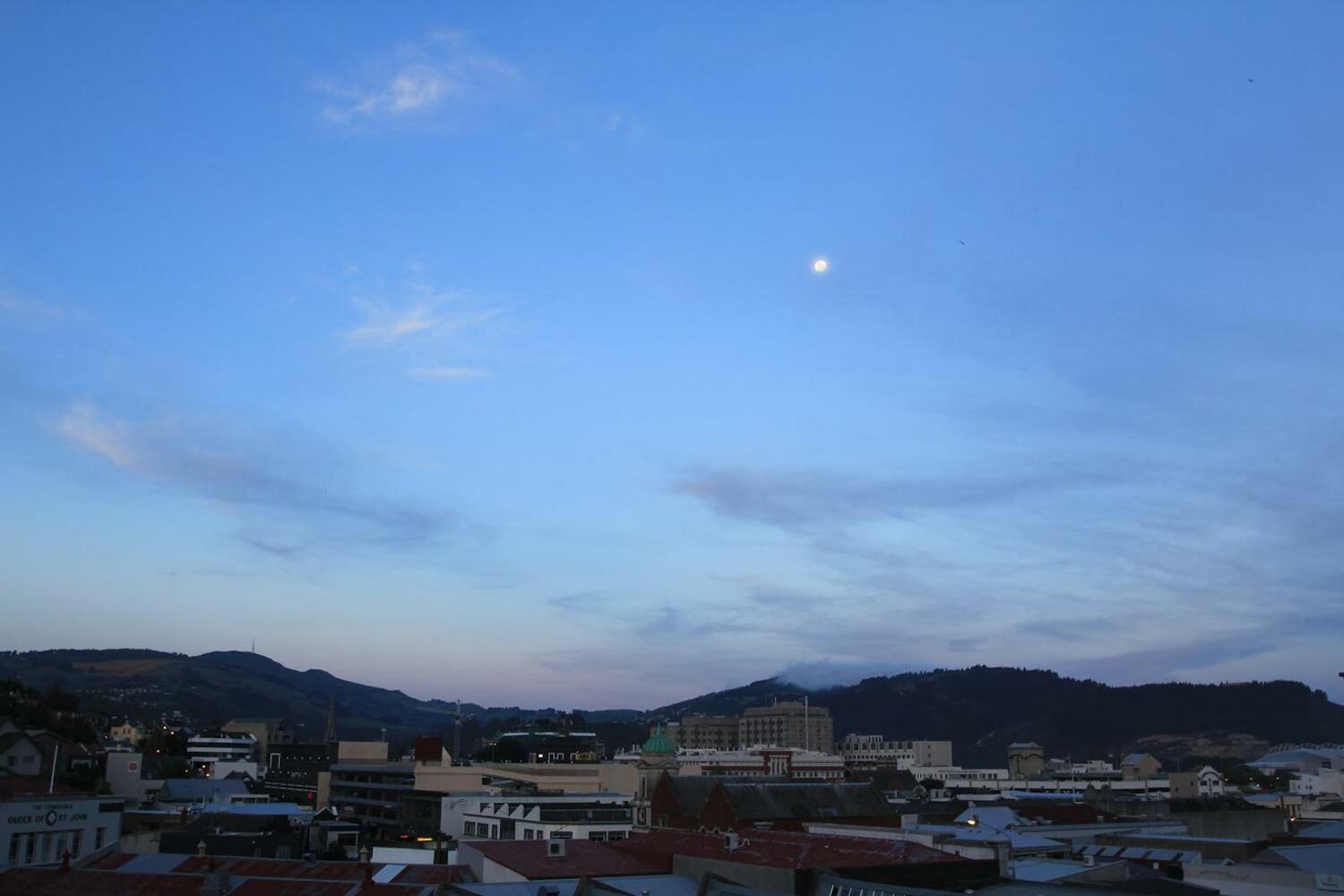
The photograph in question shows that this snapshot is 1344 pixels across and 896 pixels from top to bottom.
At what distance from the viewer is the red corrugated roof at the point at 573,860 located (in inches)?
1887

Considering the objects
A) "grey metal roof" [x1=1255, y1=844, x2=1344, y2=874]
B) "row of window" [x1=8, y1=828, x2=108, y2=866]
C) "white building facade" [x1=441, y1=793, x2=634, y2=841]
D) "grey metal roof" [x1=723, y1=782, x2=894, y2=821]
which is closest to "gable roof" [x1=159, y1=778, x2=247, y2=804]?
"white building facade" [x1=441, y1=793, x2=634, y2=841]

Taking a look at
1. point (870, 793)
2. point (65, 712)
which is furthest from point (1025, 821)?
point (65, 712)

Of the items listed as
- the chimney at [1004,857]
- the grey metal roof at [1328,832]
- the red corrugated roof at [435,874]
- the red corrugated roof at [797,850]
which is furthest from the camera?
the grey metal roof at [1328,832]

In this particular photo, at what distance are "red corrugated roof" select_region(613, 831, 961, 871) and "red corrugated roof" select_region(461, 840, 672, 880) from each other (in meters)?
1.14

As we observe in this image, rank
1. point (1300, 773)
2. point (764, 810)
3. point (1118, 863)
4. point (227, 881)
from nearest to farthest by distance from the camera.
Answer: point (227, 881) → point (1118, 863) → point (764, 810) → point (1300, 773)

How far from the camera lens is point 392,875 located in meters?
46.5

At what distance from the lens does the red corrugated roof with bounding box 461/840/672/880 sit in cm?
4794

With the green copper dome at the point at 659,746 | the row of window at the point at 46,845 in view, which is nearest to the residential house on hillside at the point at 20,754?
the row of window at the point at 46,845

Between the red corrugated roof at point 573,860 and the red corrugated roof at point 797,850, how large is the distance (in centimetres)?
114

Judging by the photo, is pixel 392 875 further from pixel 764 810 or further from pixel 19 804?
pixel 764 810

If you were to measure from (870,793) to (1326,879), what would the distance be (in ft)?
162

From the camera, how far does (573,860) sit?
5009 cm

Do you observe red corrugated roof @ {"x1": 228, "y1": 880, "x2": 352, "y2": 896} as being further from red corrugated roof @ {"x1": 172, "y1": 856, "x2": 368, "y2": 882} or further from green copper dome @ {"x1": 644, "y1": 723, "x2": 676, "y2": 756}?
green copper dome @ {"x1": 644, "y1": 723, "x2": 676, "y2": 756}

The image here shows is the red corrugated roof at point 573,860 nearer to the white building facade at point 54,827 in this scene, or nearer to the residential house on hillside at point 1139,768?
the white building facade at point 54,827
